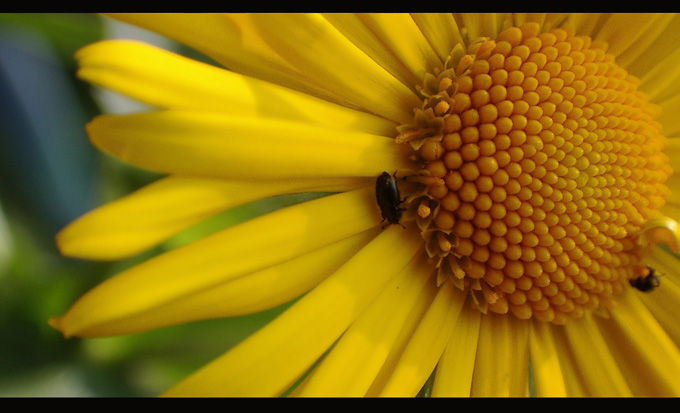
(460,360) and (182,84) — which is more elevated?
(182,84)

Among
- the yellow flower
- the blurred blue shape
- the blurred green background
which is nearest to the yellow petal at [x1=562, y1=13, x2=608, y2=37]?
the yellow flower

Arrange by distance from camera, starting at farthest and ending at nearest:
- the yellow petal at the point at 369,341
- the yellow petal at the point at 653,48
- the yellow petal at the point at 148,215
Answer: the yellow petal at the point at 653,48
the yellow petal at the point at 369,341
the yellow petal at the point at 148,215

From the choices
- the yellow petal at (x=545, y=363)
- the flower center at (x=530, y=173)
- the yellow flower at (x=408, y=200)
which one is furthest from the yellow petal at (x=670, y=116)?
the yellow petal at (x=545, y=363)

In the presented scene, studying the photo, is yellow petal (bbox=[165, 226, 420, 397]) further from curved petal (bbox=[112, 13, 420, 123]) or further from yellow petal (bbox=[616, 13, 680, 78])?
yellow petal (bbox=[616, 13, 680, 78])

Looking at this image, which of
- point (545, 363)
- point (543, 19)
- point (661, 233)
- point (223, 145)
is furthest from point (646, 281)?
point (223, 145)

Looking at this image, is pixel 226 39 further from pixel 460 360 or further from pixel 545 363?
pixel 545 363

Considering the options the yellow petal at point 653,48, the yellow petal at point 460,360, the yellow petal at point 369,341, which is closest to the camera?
the yellow petal at point 369,341

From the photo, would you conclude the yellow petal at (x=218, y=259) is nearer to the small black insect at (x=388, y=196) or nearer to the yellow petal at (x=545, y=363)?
the small black insect at (x=388, y=196)
